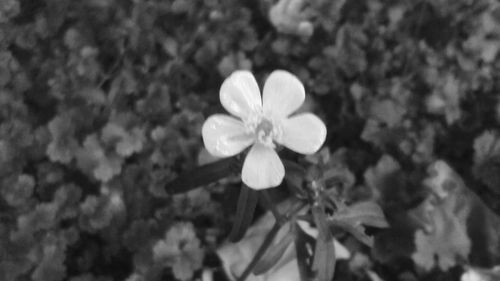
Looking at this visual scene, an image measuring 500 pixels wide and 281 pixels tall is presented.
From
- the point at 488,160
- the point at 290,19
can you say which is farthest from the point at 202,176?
the point at 488,160

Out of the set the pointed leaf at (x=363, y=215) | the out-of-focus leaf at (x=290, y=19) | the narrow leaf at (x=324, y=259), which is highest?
the out-of-focus leaf at (x=290, y=19)

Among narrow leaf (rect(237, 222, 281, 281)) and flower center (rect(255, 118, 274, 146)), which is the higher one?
flower center (rect(255, 118, 274, 146))

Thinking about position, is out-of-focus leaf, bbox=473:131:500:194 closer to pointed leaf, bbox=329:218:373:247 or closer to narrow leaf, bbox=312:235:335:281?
pointed leaf, bbox=329:218:373:247

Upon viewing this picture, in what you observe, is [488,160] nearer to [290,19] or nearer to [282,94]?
[290,19]

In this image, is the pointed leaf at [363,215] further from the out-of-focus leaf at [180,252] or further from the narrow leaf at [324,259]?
the out-of-focus leaf at [180,252]

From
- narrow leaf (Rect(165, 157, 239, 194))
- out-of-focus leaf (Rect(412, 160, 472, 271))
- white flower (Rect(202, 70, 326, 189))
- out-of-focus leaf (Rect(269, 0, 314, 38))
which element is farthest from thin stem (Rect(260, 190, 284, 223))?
out-of-focus leaf (Rect(269, 0, 314, 38))

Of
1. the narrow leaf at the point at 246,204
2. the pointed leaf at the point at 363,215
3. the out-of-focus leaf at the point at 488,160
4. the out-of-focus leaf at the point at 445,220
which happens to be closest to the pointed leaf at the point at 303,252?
the pointed leaf at the point at 363,215
